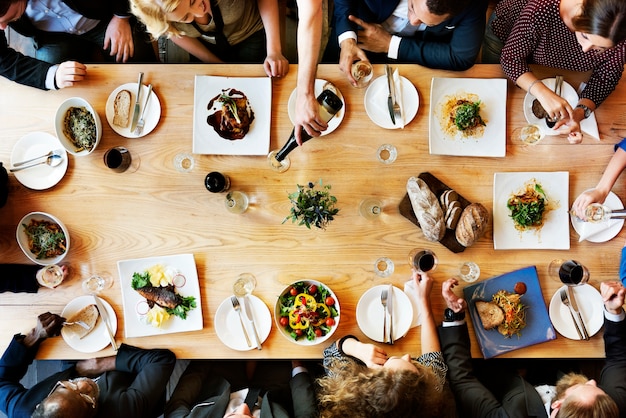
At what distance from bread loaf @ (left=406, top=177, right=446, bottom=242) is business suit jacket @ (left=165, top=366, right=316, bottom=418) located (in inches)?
35.7

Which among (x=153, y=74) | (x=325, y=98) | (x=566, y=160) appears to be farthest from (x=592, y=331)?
(x=153, y=74)

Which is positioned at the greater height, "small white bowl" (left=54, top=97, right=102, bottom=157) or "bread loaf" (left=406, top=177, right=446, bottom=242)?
"small white bowl" (left=54, top=97, right=102, bottom=157)

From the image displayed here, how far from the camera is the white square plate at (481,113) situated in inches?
77.0

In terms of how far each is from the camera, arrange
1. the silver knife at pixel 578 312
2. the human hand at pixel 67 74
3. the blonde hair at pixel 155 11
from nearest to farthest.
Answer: the blonde hair at pixel 155 11 < the silver knife at pixel 578 312 < the human hand at pixel 67 74

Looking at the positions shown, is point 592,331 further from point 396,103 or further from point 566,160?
point 396,103

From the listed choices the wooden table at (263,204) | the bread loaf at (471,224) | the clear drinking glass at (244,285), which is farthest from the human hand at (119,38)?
the bread loaf at (471,224)

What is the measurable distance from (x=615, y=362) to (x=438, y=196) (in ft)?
3.16

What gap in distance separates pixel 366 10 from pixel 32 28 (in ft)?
5.49

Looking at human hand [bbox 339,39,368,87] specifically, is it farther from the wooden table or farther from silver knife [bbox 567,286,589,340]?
silver knife [bbox 567,286,589,340]

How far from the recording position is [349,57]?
79.7 inches

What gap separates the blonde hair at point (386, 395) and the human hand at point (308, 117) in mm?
941

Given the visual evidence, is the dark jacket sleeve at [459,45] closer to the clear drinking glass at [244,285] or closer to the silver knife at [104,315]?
the clear drinking glass at [244,285]

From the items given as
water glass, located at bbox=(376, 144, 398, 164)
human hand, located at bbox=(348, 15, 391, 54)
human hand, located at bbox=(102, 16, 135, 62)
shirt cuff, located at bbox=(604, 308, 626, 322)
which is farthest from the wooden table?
human hand, located at bbox=(102, 16, 135, 62)

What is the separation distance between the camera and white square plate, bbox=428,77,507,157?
196cm
